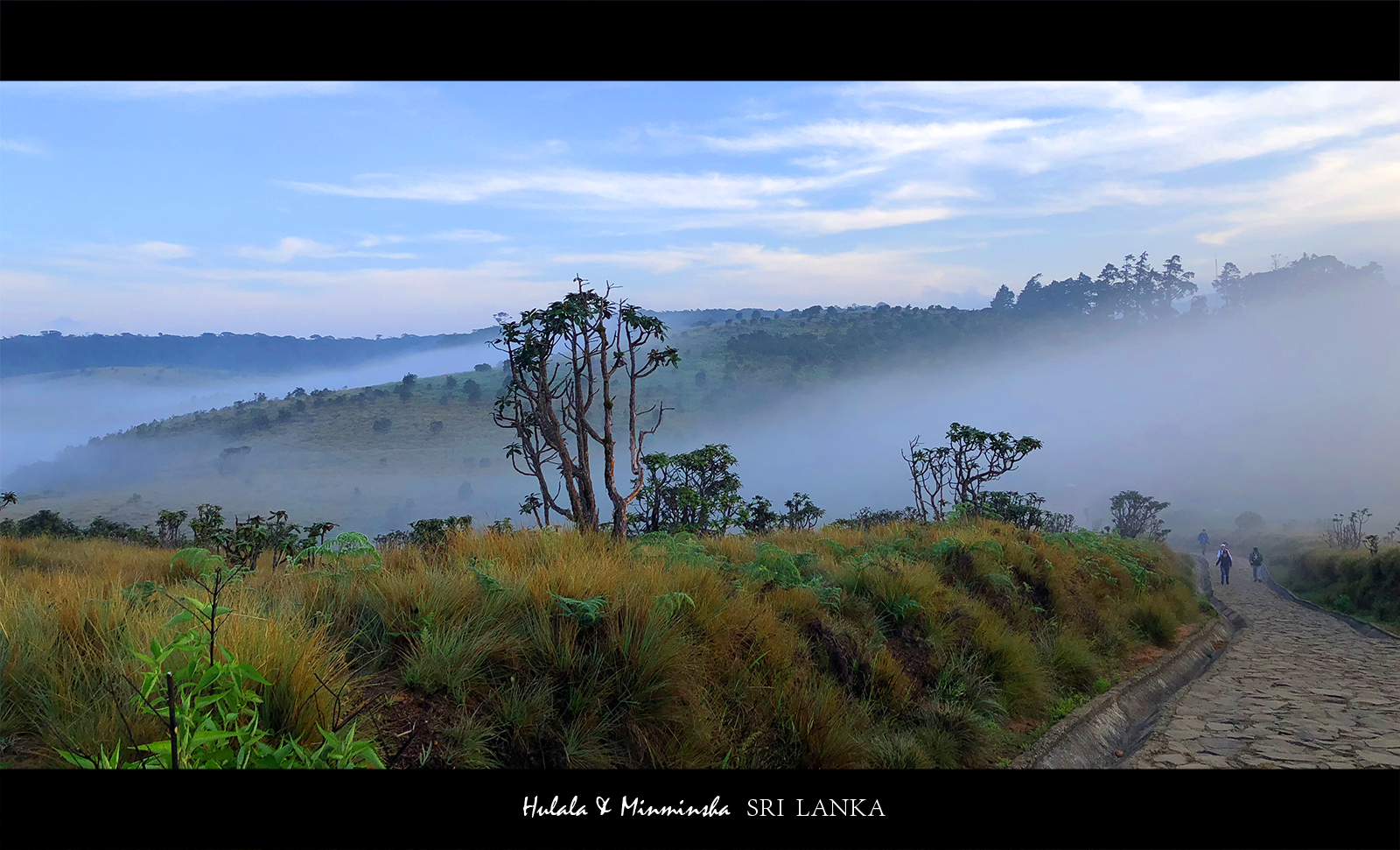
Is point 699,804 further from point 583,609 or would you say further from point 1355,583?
point 1355,583

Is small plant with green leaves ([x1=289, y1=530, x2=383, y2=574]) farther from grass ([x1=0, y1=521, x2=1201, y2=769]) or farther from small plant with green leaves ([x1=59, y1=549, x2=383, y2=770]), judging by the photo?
small plant with green leaves ([x1=59, y1=549, x2=383, y2=770])

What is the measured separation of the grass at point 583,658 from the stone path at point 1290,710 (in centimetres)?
112

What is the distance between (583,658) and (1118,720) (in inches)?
254

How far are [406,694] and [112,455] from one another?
109 metres

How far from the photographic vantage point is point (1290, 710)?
24.7ft

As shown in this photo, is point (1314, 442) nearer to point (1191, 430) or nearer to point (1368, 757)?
point (1191, 430)

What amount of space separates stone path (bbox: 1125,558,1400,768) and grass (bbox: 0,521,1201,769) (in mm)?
1117

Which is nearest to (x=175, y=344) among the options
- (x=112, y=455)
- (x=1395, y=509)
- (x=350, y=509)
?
(x=112, y=455)

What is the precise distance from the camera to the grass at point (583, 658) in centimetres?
307

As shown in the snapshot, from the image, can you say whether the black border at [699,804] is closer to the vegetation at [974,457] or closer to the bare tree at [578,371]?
the bare tree at [578,371]

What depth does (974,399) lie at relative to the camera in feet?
508

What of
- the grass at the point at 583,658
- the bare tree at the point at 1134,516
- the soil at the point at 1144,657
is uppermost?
the grass at the point at 583,658

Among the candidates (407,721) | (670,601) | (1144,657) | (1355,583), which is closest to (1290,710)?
(1144,657)

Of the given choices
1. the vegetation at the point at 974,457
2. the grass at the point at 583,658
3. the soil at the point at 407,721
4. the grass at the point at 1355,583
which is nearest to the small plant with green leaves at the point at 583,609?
the grass at the point at 583,658
